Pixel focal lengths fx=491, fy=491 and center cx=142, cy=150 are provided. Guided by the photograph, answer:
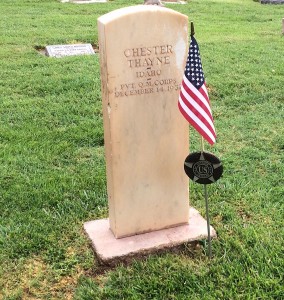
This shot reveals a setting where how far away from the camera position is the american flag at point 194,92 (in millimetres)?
2764

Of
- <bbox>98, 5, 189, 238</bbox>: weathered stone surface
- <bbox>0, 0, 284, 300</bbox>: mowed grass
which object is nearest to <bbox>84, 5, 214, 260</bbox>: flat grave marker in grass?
<bbox>98, 5, 189, 238</bbox>: weathered stone surface

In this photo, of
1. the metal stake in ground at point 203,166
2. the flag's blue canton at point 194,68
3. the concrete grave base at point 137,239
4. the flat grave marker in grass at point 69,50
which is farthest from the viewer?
the flat grave marker in grass at point 69,50

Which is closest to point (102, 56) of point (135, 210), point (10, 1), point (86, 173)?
point (135, 210)

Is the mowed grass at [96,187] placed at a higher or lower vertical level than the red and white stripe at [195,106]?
lower

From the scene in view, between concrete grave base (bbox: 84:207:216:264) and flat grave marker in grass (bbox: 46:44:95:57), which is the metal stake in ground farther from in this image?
flat grave marker in grass (bbox: 46:44:95:57)

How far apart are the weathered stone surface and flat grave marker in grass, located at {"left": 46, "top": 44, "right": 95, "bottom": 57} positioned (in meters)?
5.28

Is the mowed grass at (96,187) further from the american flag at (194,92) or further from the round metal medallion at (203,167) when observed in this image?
the american flag at (194,92)

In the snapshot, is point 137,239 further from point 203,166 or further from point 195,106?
point 195,106

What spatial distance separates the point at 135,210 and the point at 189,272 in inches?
21.0

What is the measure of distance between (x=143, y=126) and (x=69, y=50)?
18.1 ft

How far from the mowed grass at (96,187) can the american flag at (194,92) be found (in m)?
0.85

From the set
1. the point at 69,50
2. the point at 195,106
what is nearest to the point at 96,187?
the point at 195,106

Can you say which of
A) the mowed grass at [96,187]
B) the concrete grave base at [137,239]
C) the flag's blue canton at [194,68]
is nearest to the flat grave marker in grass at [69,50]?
the mowed grass at [96,187]

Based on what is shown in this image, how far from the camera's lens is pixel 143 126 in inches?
119
